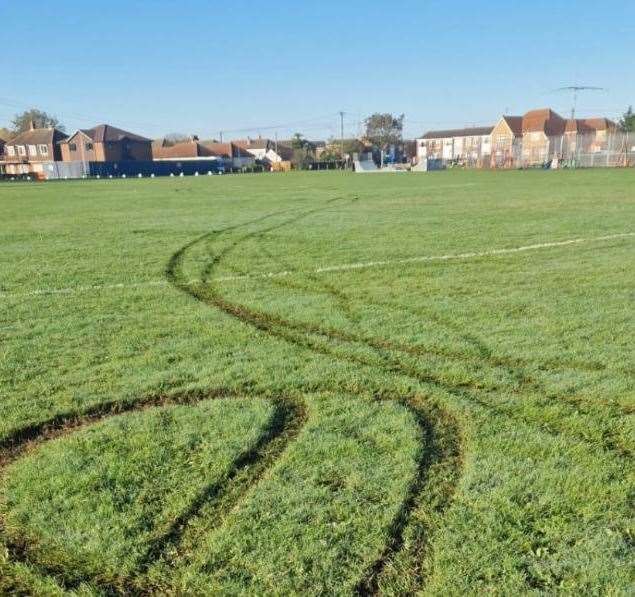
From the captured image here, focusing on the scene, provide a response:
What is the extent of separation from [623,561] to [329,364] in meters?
2.95

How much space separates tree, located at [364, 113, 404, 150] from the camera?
380 ft

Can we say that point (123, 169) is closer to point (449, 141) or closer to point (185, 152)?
point (185, 152)

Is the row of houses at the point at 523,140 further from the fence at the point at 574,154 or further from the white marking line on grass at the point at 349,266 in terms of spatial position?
the white marking line on grass at the point at 349,266

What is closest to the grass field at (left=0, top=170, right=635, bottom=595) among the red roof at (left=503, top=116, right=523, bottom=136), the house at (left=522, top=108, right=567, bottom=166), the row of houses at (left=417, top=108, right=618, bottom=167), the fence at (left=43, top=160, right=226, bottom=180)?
the row of houses at (left=417, top=108, right=618, bottom=167)

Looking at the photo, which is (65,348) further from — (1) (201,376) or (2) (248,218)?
(2) (248,218)

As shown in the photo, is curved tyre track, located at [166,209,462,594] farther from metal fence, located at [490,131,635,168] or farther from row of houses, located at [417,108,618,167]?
row of houses, located at [417,108,618,167]

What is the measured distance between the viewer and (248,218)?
17406mm

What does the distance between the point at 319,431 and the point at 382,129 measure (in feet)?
385

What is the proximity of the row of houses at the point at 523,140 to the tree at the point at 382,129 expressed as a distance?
23.1 feet

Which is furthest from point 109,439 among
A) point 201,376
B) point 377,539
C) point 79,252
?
point 79,252

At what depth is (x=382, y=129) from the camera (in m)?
116

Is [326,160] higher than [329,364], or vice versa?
[326,160]

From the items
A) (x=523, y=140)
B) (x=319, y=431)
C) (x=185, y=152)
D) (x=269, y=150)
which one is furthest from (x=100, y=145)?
(x=319, y=431)

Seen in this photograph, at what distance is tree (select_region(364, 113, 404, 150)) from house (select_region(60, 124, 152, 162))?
42504 mm
